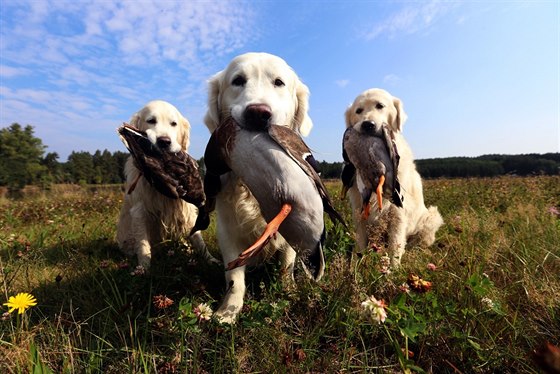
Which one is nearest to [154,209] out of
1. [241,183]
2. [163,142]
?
[163,142]

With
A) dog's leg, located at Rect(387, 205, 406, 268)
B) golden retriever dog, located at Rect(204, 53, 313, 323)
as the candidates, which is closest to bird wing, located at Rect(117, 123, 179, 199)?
golden retriever dog, located at Rect(204, 53, 313, 323)

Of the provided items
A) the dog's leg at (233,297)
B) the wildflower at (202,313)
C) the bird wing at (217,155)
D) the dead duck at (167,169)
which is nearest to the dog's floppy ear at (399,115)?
the dead duck at (167,169)

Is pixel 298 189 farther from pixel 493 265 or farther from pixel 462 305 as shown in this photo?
pixel 493 265

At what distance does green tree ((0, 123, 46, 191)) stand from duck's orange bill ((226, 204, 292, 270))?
37.1 metres

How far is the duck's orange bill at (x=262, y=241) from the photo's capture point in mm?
1375

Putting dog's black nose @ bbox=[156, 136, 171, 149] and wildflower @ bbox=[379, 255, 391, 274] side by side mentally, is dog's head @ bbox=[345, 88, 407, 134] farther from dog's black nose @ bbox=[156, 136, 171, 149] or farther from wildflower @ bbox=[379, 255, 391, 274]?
wildflower @ bbox=[379, 255, 391, 274]

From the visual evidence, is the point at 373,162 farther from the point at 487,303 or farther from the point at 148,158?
the point at 148,158

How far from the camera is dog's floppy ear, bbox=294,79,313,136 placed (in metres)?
3.03

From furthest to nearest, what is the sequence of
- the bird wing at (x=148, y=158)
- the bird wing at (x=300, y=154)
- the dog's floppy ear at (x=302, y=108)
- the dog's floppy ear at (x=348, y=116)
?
the dog's floppy ear at (x=348, y=116), the bird wing at (x=148, y=158), the dog's floppy ear at (x=302, y=108), the bird wing at (x=300, y=154)

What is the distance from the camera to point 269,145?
69.5 inches

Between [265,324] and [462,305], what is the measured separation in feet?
3.78

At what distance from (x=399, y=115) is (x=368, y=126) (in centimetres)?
145

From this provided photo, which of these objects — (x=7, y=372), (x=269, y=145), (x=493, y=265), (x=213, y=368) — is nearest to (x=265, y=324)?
(x=213, y=368)

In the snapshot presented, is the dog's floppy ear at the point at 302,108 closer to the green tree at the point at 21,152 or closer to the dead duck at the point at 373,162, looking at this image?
the dead duck at the point at 373,162
